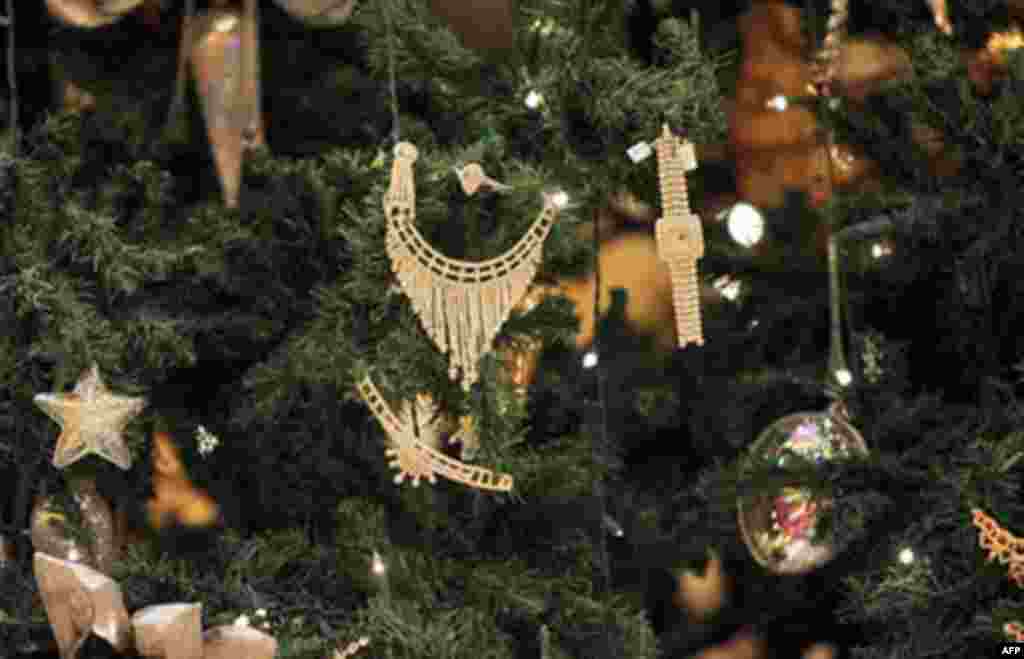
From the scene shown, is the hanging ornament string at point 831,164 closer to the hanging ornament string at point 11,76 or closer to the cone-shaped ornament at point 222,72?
the cone-shaped ornament at point 222,72

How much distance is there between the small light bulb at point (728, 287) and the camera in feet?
5.30

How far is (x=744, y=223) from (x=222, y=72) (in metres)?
0.38

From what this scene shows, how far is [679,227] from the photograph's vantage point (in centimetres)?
140

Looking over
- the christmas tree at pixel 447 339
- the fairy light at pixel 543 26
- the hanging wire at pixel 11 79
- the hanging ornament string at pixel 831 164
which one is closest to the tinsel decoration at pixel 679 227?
the christmas tree at pixel 447 339

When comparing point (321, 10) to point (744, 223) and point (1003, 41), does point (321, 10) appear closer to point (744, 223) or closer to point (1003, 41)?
point (744, 223)

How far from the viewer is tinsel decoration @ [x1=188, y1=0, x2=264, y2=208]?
59.1 inches

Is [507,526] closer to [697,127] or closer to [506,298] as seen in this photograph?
[506,298]

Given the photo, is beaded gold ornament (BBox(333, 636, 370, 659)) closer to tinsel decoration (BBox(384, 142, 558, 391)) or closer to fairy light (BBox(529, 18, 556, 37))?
tinsel decoration (BBox(384, 142, 558, 391))

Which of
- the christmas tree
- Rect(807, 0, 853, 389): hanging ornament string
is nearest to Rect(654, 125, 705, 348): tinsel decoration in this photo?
the christmas tree

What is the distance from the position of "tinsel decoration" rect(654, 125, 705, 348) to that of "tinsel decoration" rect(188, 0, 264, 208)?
0.28 metres

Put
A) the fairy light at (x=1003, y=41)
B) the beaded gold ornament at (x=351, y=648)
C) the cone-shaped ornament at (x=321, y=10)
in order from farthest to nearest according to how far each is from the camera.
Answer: the fairy light at (x=1003, y=41) → the cone-shaped ornament at (x=321, y=10) → the beaded gold ornament at (x=351, y=648)

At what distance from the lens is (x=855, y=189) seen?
1.77 metres

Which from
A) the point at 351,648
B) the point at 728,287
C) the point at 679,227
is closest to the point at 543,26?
the point at 679,227

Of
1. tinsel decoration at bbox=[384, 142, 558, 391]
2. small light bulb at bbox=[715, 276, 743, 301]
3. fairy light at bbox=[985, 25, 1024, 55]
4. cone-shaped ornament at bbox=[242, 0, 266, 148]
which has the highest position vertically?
cone-shaped ornament at bbox=[242, 0, 266, 148]
